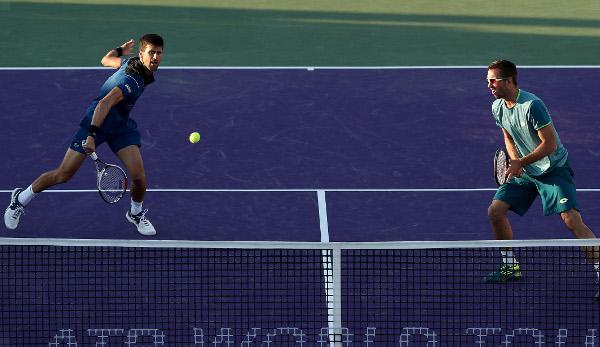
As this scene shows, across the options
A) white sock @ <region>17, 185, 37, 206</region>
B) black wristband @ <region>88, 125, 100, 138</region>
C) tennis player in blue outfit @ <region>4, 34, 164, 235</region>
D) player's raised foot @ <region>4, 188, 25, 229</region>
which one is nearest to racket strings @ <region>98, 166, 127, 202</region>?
tennis player in blue outfit @ <region>4, 34, 164, 235</region>

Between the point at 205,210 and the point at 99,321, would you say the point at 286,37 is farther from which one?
the point at 99,321

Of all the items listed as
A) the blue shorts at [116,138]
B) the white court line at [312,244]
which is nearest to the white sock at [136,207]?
the blue shorts at [116,138]

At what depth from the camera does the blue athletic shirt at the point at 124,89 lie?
1138 centimetres

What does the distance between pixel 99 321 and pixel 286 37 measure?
34.0 feet

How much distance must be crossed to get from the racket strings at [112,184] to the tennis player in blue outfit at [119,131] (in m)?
0.11

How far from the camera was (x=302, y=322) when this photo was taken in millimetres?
9305

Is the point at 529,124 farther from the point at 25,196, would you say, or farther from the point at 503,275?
the point at 25,196

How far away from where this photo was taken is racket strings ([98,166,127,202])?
11.7m

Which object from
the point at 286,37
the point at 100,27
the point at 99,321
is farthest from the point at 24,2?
A: the point at 99,321

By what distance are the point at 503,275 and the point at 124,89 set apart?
3.62m

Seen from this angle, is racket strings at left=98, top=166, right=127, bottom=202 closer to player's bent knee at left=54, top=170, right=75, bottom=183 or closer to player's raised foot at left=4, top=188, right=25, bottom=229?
player's bent knee at left=54, top=170, right=75, bottom=183

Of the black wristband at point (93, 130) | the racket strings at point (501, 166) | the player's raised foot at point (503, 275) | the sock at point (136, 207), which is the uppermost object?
the black wristband at point (93, 130)

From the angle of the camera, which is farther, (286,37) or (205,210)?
(286,37)

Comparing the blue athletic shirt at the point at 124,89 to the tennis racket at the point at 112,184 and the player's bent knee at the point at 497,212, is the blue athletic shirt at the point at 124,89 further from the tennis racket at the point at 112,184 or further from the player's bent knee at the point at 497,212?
the player's bent knee at the point at 497,212
